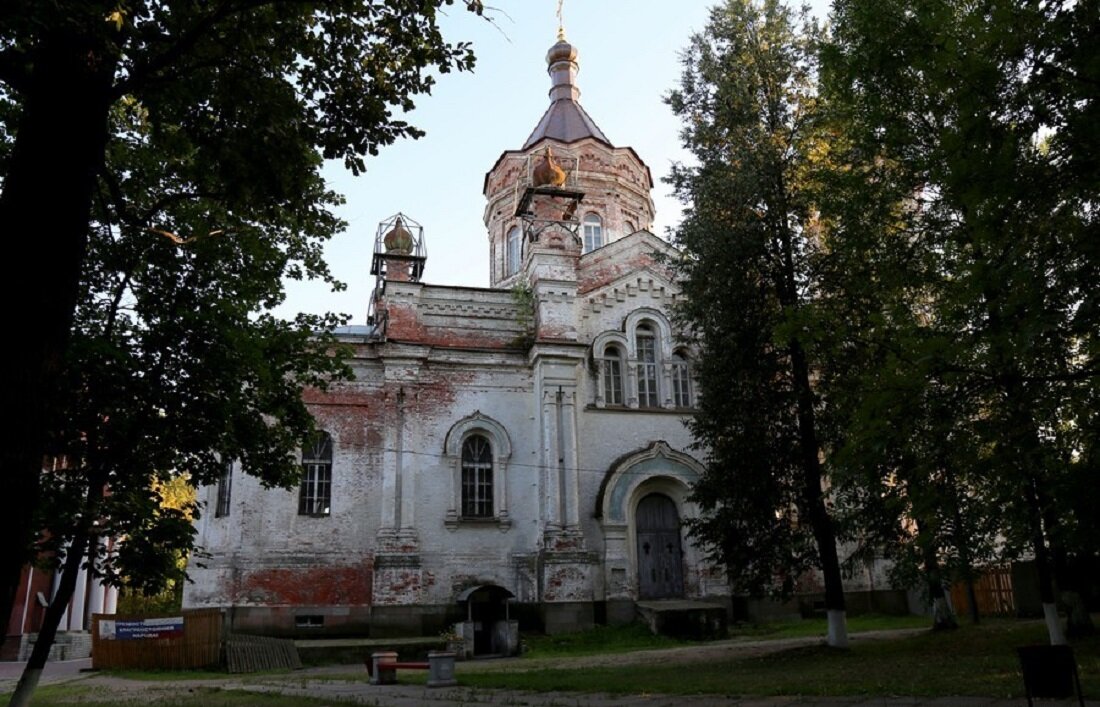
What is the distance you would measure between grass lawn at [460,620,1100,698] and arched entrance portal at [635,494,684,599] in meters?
7.07

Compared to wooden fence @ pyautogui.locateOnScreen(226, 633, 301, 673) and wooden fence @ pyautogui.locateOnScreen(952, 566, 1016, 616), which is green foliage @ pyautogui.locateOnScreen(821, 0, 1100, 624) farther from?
wooden fence @ pyautogui.locateOnScreen(226, 633, 301, 673)

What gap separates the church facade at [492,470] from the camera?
1969cm

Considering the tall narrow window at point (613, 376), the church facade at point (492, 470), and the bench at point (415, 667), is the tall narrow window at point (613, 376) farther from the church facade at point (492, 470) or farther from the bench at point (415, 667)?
the bench at point (415, 667)

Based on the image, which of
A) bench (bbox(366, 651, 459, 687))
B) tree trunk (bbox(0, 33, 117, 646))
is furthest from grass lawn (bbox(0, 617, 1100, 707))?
tree trunk (bbox(0, 33, 117, 646))

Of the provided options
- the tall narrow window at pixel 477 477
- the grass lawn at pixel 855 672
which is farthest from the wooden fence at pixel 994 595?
the tall narrow window at pixel 477 477

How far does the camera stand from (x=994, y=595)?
19312 mm

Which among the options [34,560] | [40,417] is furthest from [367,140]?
[34,560]

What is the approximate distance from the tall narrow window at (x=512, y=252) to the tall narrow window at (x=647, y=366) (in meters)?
6.72

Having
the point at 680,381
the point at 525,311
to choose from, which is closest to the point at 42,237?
the point at 525,311

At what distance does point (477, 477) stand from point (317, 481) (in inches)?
161

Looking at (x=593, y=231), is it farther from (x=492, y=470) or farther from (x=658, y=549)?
(x=658, y=549)

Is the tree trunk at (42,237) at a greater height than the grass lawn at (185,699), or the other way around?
the tree trunk at (42,237)

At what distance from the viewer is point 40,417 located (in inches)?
204

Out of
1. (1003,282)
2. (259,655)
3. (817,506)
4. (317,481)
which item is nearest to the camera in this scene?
(1003,282)
